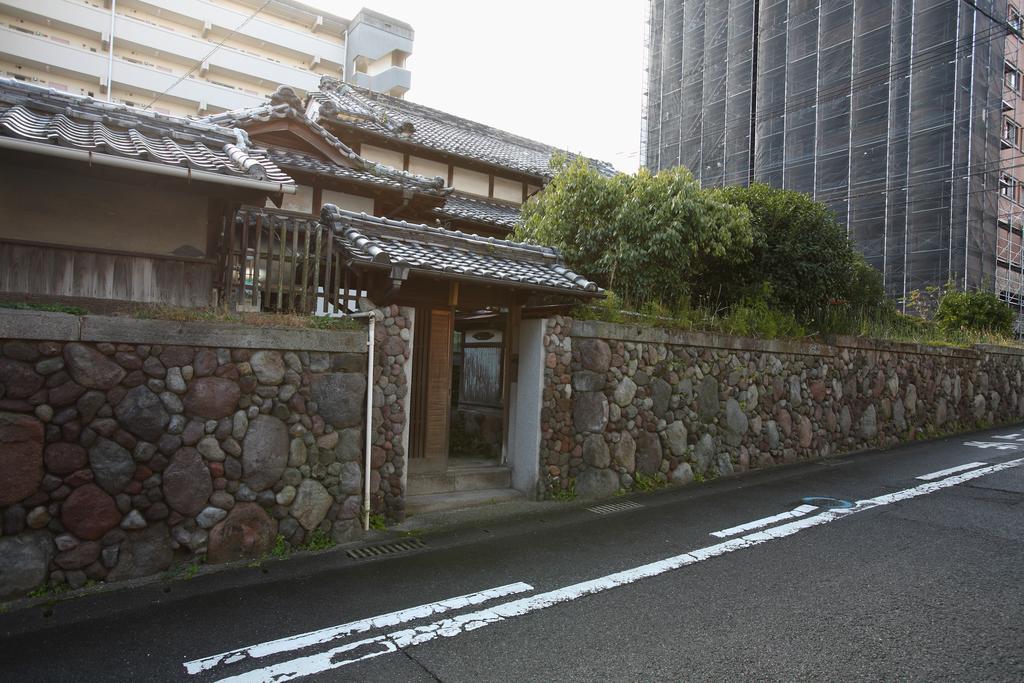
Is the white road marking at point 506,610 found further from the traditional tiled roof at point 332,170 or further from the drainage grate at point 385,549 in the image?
the traditional tiled roof at point 332,170

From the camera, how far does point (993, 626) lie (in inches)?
157

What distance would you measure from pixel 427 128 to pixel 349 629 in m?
15.6

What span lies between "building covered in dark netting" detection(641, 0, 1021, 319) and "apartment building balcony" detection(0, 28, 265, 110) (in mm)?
25764

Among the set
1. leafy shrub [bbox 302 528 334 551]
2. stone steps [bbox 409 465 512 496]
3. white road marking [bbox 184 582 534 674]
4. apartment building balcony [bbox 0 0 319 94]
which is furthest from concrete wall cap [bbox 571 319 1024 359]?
apartment building balcony [bbox 0 0 319 94]

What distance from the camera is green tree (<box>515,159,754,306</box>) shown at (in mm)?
9414

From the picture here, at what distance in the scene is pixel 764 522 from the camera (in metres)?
6.59

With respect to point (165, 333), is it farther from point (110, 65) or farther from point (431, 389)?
point (110, 65)

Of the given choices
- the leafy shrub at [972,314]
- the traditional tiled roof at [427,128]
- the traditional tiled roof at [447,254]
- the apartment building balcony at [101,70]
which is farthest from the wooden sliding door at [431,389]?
the apartment building balcony at [101,70]

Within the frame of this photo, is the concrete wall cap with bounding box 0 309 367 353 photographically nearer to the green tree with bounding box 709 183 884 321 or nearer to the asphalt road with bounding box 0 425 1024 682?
the asphalt road with bounding box 0 425 1024 682

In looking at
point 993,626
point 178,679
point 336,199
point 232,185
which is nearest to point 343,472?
point 178,679

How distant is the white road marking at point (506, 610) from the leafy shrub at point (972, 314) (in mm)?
13456

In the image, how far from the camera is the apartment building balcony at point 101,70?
2764 cm

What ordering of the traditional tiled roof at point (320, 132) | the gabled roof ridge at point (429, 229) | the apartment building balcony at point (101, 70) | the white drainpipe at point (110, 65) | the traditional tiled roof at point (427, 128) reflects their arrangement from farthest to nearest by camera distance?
the white drainpipe at point (110, 65)
the apartment building balcony at point (101, 70)
the traditional tiled roof at point (427, 128)
the traditional tiled roof at point (320, 132)
the gabled roof ridge at point (429, 229)

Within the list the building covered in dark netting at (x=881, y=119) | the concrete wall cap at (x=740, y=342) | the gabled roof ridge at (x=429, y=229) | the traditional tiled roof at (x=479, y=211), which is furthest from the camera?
the building covered in dark netting at (x=881, y=119)
